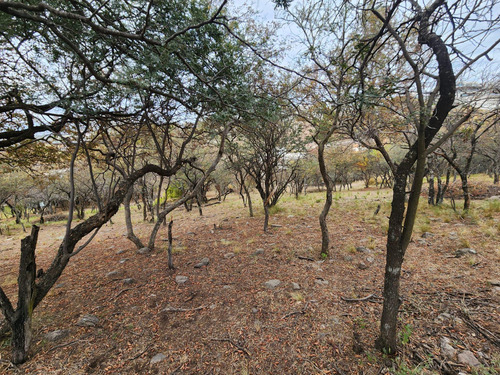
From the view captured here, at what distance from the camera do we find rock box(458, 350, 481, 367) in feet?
7.09

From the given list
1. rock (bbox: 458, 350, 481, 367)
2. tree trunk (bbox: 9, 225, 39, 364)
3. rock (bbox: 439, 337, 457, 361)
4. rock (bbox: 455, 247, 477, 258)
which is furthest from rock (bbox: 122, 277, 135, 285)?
rock (bbox: 455, 247, 477, 258)

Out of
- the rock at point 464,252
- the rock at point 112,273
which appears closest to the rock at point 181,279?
the rock at point 112,273

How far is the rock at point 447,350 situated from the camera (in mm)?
2275

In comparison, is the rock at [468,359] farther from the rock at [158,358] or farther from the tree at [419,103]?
the rock at [158,358]

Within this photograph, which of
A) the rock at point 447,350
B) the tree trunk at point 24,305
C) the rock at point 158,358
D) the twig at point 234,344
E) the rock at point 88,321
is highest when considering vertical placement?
the tree trunk at point 24,305

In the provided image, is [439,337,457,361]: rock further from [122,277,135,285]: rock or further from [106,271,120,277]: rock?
A: [106,271,120,277]: rock

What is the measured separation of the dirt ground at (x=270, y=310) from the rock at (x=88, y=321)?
0.22ft

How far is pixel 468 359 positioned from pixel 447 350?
0.17 meters

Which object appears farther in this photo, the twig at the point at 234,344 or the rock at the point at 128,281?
the rock at the point at 128,281

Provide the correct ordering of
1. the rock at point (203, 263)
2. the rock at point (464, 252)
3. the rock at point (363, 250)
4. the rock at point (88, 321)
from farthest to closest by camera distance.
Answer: the rock at point (363, 250)
the rock at point (203, 263)
the rock at point (464, 252)
the rock at point (88, 321)

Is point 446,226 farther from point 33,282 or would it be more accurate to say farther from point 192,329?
point 33,282

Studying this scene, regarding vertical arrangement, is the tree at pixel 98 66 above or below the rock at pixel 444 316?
above

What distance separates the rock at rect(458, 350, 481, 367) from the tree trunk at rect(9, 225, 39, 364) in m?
5.12

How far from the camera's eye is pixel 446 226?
6.64 meters
